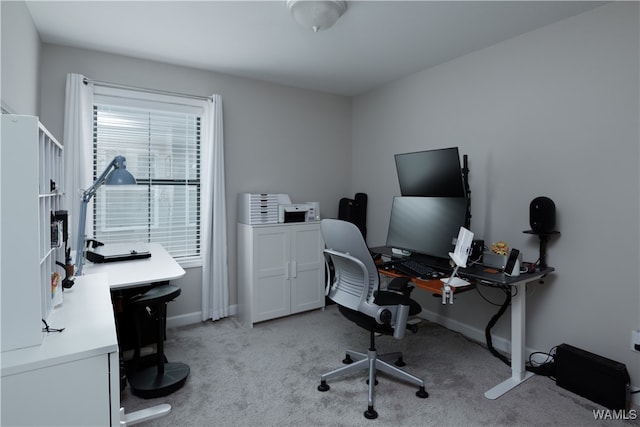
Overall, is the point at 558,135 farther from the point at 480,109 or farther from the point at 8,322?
the point at 8,322

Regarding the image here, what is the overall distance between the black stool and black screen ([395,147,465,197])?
213 cm

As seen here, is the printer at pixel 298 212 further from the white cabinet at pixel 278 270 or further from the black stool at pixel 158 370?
the black stool at pixel 158 370

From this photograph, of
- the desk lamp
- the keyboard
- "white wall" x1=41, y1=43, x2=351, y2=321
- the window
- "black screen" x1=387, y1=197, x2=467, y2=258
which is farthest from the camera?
the window

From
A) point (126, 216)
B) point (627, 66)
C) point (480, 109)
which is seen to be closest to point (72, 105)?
point (126, 216)

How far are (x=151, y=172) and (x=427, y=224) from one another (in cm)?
261

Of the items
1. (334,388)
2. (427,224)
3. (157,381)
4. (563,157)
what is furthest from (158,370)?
(563,157)

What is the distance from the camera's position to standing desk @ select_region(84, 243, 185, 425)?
1946 mm

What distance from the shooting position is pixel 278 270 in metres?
3.53

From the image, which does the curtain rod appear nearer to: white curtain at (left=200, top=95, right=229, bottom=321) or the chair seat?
white curtain at (left=200, top=95, right=229, bottom=321)

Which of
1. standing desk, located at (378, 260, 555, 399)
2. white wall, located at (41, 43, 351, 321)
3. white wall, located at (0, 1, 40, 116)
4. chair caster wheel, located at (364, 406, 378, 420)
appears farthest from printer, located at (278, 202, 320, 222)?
white wall, located at (0, 1, 40, 116)

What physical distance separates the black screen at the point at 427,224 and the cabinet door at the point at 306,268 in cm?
90

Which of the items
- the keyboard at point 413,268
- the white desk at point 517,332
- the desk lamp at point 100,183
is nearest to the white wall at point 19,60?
the desk lamp at point 100,183

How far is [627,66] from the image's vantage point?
Result: 7.10 feet

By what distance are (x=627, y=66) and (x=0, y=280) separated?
3.36 meters
